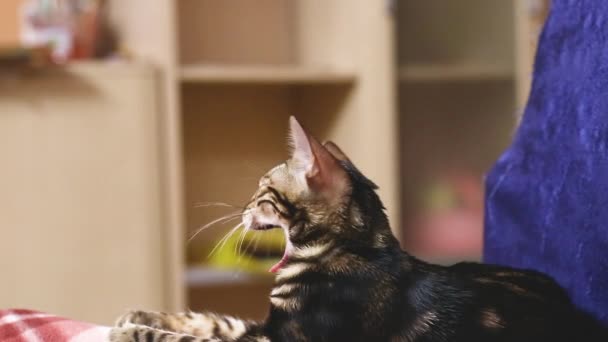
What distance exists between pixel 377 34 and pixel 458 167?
1.25ft

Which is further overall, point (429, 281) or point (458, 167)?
point (458, 167)

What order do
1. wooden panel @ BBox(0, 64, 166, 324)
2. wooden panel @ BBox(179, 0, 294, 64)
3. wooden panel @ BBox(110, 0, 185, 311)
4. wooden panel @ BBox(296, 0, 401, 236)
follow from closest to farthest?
wooden panel @ BBox(0, 64, 166, 324) < wooden panel @ BBox(110, 0, 185, 311) < wooden panel @ BBox(296, 0, 401, 236) < wooden panel @ BBox(179, 0, 294, 64)

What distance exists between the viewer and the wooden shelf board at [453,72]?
1.85m

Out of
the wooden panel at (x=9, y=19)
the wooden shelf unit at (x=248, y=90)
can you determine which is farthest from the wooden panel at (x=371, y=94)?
the wooden panel at (x=9, y=19)

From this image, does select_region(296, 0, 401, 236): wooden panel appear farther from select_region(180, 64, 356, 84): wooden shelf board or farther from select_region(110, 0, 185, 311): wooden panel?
select_region(110, 0, 185, 311): wooden panel

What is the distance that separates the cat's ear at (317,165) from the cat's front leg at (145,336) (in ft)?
A: 0.52

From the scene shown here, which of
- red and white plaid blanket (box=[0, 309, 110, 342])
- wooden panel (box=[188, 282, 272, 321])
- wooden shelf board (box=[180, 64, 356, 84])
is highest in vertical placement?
wooden shelf board (box=[180, 64, 356, 84])

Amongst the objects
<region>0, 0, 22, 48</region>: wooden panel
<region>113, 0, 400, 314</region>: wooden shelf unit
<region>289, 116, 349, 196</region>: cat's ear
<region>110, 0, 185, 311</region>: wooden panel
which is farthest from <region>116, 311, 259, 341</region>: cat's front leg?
<region>0, 0, 22, 48</region>: wooden panel

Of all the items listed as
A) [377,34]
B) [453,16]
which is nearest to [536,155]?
[377,34]

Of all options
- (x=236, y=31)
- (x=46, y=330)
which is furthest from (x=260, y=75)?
(x=46, y=330)

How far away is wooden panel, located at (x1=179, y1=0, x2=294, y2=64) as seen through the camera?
78.7 inches

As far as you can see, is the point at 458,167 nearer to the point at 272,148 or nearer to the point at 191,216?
the point at 272,148

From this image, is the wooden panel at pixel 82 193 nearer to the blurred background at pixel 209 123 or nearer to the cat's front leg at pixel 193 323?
the blurred background at pixel 209 123

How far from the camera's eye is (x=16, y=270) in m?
1.56
